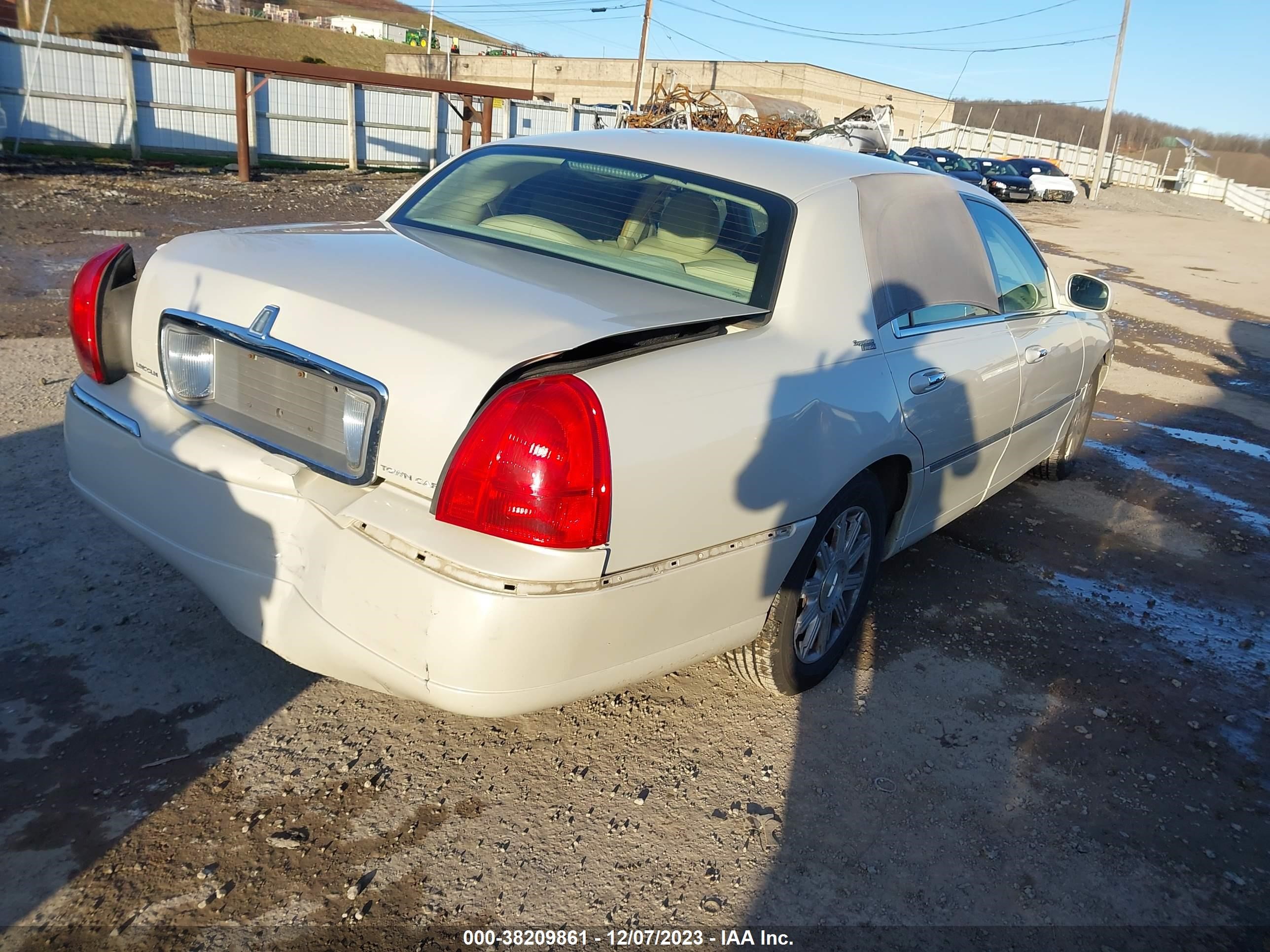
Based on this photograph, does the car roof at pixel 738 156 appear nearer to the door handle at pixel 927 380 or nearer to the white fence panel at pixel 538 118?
the door handle at pixel 927 380

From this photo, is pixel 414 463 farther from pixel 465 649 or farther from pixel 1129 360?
pixel 1129 360

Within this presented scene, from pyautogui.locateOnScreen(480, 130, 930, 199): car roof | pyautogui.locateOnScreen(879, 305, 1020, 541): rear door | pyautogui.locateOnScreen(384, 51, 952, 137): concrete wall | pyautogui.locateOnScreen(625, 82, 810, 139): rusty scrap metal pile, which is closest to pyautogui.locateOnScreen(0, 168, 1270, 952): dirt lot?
pyautogui.locateOnScreen(879, 305, 1020, 541): rear door

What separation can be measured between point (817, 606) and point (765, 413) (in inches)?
35.1

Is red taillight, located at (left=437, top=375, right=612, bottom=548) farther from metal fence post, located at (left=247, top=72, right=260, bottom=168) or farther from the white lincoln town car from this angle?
metal fence post, located at (left=247, top=72, right=260, bottom=168)

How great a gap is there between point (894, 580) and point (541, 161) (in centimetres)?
224

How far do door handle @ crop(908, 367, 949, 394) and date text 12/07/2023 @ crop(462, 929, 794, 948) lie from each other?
1.75 metres

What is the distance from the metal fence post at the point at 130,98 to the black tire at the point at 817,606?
20109 millimetres

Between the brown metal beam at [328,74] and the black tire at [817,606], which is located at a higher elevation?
the brown metal beam at [328,74]

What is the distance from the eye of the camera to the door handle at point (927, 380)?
3277 mm

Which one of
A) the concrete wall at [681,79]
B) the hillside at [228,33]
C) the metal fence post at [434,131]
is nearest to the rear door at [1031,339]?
the metal fence post at [434,131]

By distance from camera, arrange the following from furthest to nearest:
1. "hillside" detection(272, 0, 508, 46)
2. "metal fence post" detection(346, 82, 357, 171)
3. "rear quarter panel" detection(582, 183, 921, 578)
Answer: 1. "hillside" detection(272, 0, 508, 46)
2. "metal fence post" detection(346, 82, 357, 171)
3. "rear quarter panel" detection(582, 183, 921, 578)

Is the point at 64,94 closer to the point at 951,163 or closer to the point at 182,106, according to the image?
the point at 182,106

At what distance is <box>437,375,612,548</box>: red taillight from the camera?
7.15ft

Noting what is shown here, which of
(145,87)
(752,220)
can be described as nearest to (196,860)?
(752,220)
